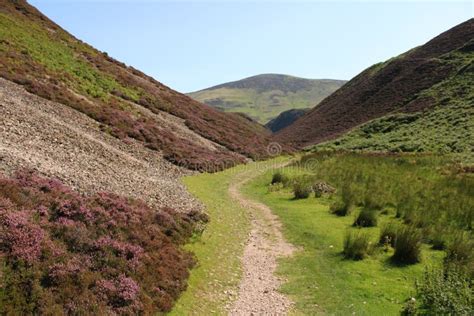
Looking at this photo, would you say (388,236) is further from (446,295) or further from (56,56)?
(56,56)

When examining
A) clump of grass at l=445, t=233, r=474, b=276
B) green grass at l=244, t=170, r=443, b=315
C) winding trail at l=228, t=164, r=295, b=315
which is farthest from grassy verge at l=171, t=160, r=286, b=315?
clump of grass at l=445, t=233, r=474, b=276

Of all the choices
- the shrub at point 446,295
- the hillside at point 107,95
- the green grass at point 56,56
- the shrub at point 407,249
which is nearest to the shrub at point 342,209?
the shrub at point 407,249

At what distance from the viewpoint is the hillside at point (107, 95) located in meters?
33.2

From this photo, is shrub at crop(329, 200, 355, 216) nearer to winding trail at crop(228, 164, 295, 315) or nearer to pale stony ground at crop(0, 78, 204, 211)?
winding trail at crop(228, 164, 295, 315)

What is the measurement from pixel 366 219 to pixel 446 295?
805 centimetres

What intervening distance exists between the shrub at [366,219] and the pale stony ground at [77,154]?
8.52 metres

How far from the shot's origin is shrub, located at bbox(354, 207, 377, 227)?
55.9ft

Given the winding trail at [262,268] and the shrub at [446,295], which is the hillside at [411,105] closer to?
the winding trail at [262,268]

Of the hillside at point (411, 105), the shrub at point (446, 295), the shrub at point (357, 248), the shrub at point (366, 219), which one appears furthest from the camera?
the hillside at point (411, 105)

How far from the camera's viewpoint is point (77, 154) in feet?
72.7

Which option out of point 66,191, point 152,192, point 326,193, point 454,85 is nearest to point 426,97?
point 454,85

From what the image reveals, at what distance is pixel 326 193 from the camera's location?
24.1 meters

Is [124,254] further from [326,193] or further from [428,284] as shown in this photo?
[326,193]

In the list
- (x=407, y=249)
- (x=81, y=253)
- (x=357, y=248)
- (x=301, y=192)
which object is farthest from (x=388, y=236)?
(x=81, y=253)
